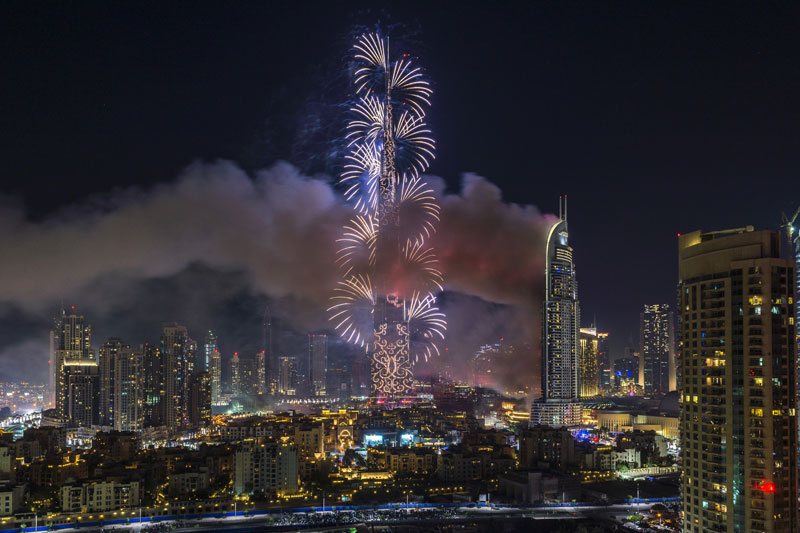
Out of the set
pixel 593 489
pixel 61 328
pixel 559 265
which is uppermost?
pixel 559 265

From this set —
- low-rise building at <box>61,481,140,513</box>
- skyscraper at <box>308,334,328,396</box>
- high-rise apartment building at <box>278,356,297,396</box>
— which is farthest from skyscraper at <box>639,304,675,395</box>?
low-rise building at <box>61,481,140,513</box>

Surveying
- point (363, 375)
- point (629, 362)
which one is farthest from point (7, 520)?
point (629, 362)

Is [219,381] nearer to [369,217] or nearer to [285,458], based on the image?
[369,217]

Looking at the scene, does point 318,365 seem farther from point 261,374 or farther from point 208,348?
point 208,348

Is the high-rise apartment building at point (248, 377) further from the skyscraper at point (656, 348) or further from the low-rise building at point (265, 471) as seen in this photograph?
the low-rise building at point (265, 471)

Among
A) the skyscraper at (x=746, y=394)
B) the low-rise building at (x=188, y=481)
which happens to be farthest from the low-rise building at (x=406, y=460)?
the skyscraper at (x=746, y=394)

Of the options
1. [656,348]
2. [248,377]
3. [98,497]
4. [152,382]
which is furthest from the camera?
[656,348]

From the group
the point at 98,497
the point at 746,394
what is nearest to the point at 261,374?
the point at 98,497
